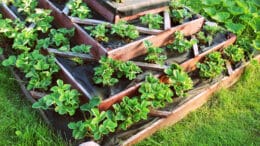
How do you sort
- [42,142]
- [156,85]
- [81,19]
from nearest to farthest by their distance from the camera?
1. [42,142]
2. [156,85]
3. [81,19]

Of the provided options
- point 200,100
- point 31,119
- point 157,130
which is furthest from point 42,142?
point 200,100

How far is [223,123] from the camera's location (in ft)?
14.5

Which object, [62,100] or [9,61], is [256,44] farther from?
[9,61]

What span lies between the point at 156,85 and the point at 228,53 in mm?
1362

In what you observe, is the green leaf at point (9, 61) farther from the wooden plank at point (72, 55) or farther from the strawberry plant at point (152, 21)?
the strawberry plant at point (152, 21)

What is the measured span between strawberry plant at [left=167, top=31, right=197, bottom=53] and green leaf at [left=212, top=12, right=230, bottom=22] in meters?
0.95

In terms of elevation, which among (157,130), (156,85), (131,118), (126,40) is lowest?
(157,130)

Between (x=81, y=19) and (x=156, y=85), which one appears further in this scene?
(x=81, y=19)

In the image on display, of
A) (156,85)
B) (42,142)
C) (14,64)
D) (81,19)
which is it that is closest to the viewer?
(42,142)

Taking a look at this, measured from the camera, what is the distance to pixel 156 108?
13.9 feet

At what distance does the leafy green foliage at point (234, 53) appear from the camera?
194 inches

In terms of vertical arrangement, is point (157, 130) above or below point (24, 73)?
below

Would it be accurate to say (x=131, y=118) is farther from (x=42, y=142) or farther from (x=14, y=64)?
(x=14, y=64)

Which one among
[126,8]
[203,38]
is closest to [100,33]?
[126,8]
